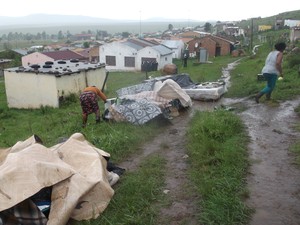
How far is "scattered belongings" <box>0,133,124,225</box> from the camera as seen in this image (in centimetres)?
389

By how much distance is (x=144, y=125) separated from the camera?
848cm

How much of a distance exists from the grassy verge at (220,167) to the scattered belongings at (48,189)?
143cm

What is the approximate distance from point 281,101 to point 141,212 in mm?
6893

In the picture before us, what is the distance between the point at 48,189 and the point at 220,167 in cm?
270

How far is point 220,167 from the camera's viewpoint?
5355 millimetres

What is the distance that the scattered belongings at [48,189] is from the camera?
3891 millimetres

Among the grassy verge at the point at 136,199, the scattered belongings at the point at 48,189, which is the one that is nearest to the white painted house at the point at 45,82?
the grassy verge at the point at 136,199

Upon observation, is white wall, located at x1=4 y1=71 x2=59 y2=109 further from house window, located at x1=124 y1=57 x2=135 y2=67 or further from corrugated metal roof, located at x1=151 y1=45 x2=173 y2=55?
house window, located at x1=124 y1=57 x2=135 y2=67

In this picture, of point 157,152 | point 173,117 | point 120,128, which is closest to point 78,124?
point 120,128

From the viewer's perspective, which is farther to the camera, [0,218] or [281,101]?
[281,101]

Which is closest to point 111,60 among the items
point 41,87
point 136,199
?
point 41,87

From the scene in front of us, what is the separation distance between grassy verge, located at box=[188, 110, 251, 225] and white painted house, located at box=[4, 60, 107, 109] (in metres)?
10.1

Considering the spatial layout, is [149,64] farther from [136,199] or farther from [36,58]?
[136,199]

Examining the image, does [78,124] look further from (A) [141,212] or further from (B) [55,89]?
(B) [55,89]
